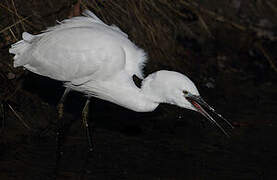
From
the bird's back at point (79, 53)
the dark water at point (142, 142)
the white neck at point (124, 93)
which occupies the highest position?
the bird's back at point (79, 53)

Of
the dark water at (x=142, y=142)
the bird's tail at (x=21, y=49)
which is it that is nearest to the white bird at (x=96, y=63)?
the bird's tail at (x=21, y=49)

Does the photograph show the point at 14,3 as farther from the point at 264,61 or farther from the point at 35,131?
the point at 264,61

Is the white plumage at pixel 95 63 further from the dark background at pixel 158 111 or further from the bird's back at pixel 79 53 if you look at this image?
the dark background at pixel 158 111

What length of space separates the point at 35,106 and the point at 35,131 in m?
0.78

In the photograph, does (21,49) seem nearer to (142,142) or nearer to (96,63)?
(96,63)

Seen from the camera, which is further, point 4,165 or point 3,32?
point 3,32

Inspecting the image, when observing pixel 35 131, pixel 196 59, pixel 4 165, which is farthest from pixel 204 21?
pixel 4 165

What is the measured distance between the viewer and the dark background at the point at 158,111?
582 cm

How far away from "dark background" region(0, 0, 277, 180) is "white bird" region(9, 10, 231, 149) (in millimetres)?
649

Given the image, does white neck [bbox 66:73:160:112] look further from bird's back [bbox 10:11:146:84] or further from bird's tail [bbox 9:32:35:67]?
bird's tail [bbox 9:32:35:67]

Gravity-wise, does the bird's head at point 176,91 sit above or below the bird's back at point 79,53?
below

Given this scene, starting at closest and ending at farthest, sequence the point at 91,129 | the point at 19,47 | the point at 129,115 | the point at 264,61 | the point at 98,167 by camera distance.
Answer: the point at 98,167
the point at 19,47
the point at 91,129
the point at 129,115
the point at 264,61

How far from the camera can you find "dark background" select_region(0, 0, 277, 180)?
582 cm

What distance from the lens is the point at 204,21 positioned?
9.80 metres
